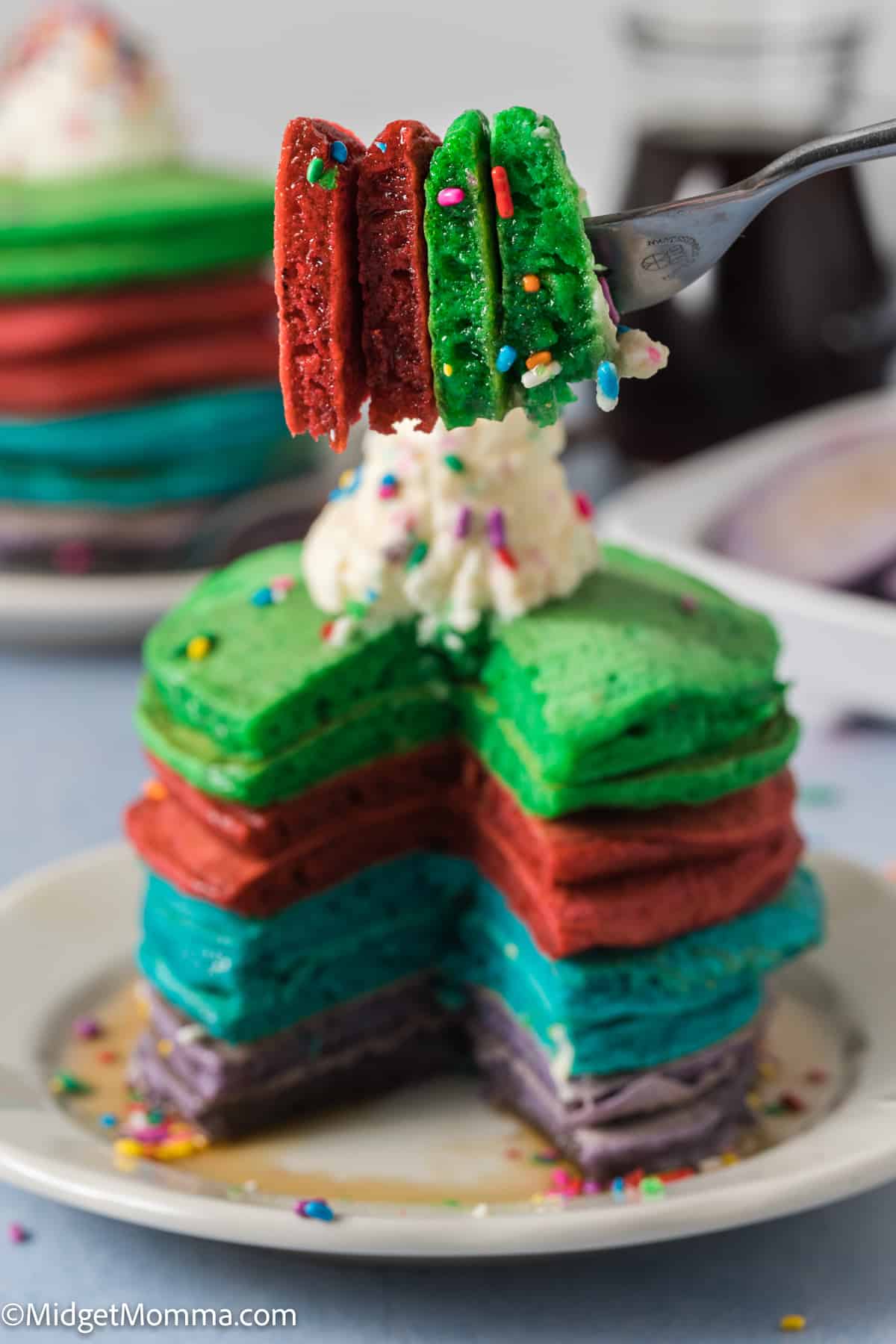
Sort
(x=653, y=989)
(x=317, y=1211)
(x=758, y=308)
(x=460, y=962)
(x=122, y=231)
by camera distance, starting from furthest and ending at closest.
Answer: (x=758, y=308)
(x=122, y=231)
(x=460, y=962)
(x=653, y=989)
(x=317, y=1211)

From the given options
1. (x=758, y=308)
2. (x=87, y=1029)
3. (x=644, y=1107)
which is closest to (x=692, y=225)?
(x=644, y=1107)

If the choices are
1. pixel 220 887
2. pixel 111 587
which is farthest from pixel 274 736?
pixel 111 587

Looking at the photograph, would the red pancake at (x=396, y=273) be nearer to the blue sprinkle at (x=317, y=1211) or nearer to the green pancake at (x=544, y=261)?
the green pancake at (x=544, y=261)

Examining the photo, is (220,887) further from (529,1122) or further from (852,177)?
(852,177)

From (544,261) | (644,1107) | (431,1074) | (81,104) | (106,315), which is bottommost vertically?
(431,1074)

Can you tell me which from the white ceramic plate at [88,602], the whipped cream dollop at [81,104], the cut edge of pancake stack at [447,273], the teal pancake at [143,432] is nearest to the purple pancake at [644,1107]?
the cut edge of pancake stack at [447,273]

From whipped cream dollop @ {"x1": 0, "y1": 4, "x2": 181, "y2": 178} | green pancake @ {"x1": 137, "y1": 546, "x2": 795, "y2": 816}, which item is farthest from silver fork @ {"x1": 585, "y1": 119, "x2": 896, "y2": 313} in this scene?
whipped cream dollop @ {"x1": 0, "y1": 4, "x2": 181, "y2": 178}

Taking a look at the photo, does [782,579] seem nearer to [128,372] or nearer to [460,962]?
[460,962]

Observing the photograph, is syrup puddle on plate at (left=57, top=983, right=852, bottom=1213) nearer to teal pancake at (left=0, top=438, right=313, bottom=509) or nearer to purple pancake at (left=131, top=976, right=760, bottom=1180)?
purple pancake at (left=131, top=976, right=760, bottom=1180)
